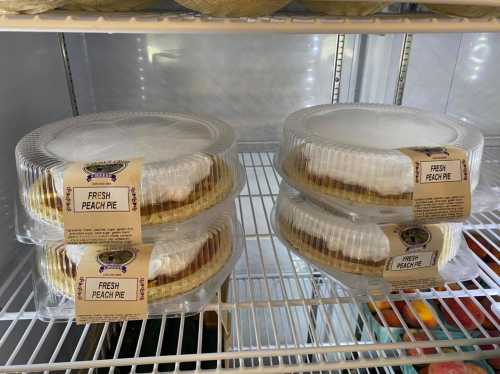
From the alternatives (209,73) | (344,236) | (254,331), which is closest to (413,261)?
(344,236)

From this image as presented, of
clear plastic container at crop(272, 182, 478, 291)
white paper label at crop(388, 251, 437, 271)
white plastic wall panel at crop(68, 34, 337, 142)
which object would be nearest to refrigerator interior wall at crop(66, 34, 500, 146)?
white plastic wall panel at crop(68, 34, 337, 142)

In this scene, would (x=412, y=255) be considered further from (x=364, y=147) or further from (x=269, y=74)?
(x=269, y=74)

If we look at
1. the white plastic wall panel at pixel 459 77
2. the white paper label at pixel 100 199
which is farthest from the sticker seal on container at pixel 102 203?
the white plastic wall panel at pixel 459 77

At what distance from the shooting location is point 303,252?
0.79m

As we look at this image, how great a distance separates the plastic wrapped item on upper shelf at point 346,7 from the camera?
72 cm

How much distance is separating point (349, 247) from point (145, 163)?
36 centimetres

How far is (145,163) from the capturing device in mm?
652

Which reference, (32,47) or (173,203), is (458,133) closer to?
(173,203)

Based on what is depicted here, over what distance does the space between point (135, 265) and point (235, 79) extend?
656mm

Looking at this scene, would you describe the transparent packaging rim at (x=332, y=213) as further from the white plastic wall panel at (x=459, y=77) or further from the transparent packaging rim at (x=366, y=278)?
the white plastic wall panel at (x=459, y=77)

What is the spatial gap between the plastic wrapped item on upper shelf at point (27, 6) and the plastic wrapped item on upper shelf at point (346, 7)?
1.36 ft

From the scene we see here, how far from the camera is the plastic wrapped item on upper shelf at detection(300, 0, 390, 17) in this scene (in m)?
0.72

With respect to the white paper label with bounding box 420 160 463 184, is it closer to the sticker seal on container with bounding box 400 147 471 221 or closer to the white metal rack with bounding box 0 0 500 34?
the sticker seal on container with bounding box 400 147 471 221

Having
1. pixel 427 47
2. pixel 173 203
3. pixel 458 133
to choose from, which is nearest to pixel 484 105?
pixel 427 47
